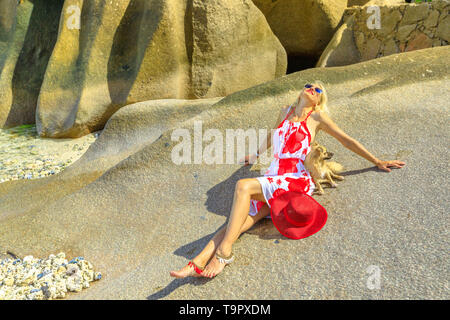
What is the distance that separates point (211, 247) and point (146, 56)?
432cm

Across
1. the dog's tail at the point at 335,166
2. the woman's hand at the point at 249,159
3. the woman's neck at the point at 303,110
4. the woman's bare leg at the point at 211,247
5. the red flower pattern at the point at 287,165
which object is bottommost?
the woman's bare leg at the point at 211,247

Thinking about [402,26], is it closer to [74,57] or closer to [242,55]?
[242,55]

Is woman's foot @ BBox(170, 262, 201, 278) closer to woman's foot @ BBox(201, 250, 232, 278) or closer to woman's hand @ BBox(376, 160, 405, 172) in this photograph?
woman's foot @ BBox(201, 250, 232, 278)

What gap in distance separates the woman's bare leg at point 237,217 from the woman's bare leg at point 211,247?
0.03 meters

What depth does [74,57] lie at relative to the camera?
22.4 feet

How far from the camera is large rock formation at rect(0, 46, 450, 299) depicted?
7.32ft

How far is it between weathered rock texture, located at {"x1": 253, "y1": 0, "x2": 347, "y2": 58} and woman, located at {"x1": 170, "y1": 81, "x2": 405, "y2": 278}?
5960mm

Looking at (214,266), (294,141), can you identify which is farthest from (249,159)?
(214,266)

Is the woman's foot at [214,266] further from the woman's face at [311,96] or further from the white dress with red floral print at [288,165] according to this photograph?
the woman's face at [311,96]

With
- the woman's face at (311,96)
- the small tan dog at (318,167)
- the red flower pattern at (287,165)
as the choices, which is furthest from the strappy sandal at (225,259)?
the woman's face at (311,96)

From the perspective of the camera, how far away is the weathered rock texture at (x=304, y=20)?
8227 mm

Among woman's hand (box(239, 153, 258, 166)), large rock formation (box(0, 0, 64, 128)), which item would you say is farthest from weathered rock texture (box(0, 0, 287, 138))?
woman's hand (box(239, 153, 258, 166))

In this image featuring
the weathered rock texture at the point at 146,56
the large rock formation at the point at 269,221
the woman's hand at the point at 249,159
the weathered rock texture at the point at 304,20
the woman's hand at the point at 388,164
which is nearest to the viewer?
the large rock formation at the point at 269,221
